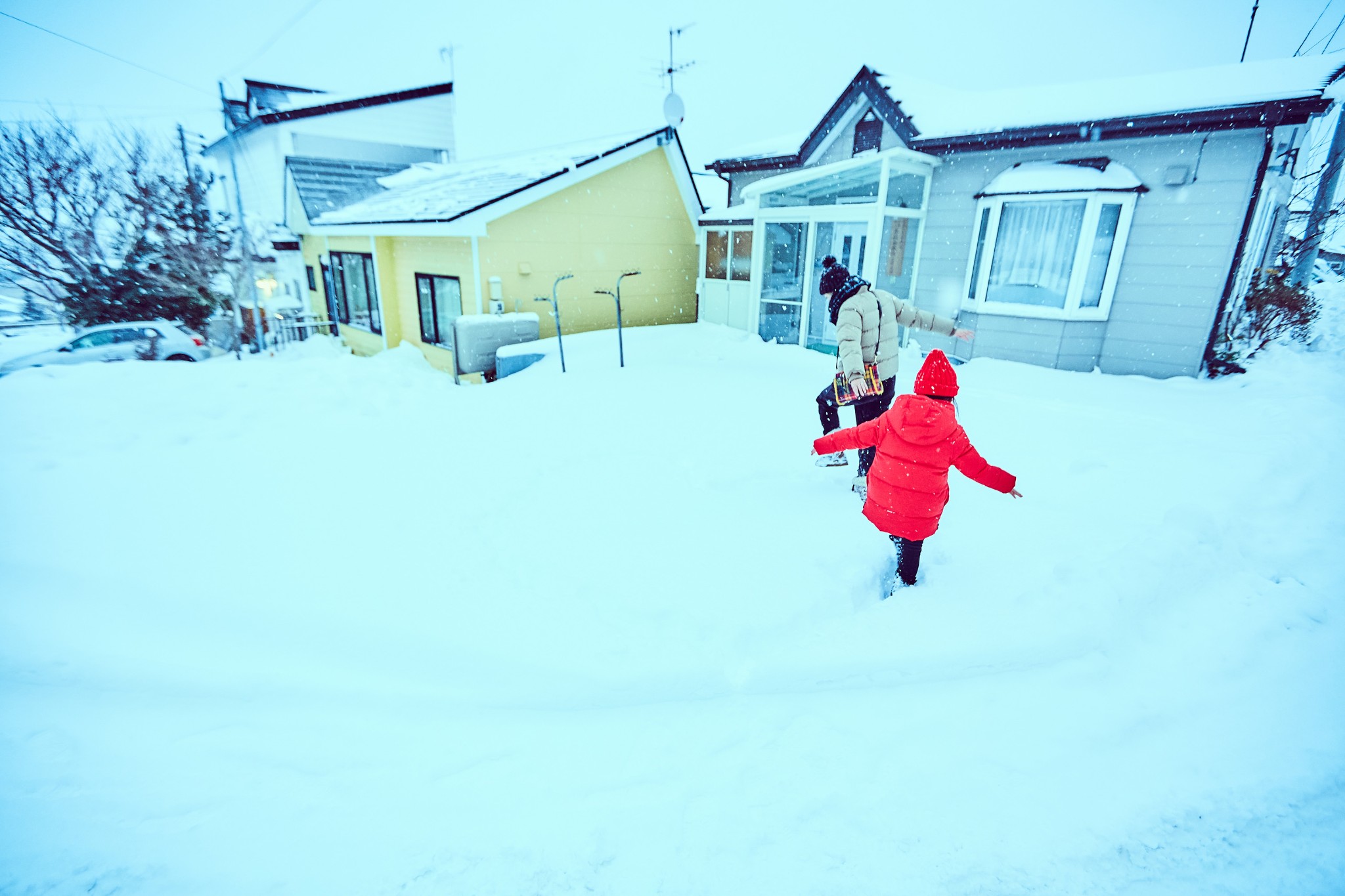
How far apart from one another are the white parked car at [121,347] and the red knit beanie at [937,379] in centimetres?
1349

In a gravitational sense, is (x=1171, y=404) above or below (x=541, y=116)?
below

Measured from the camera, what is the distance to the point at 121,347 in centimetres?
1095

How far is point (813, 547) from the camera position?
3408 mm

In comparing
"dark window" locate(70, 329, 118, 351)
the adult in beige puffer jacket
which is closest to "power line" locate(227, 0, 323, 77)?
"dark window" locate(70, 329, 118, 351)

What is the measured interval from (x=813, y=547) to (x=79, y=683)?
344cm

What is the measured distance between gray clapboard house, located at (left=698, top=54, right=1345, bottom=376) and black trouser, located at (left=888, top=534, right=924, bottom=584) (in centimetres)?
594

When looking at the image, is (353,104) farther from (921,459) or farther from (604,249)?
(921,459)

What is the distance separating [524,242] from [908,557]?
9.30 metres

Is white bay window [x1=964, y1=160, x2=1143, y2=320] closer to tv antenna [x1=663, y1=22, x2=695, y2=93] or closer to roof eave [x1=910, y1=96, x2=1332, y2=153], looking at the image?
roof eave [x1=910, y1=96, x2=1332, y2=153]

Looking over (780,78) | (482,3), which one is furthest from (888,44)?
(482,3)

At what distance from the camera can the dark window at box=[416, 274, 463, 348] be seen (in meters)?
10.8

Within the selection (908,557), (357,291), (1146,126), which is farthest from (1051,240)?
(357,291)

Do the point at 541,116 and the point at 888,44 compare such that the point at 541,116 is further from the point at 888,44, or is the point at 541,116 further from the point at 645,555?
the point at 888,44

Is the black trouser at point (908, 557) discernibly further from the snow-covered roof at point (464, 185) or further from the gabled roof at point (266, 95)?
the gabled roof at point (266, 95)
